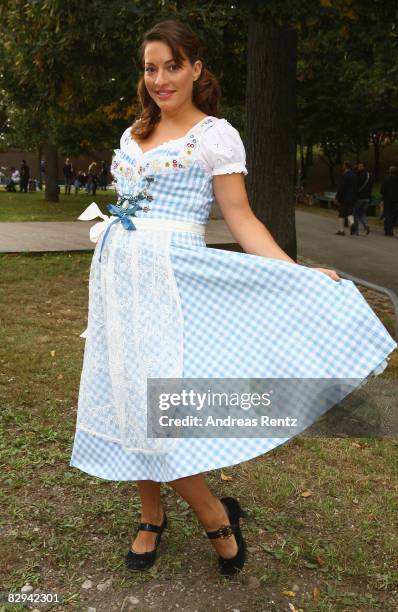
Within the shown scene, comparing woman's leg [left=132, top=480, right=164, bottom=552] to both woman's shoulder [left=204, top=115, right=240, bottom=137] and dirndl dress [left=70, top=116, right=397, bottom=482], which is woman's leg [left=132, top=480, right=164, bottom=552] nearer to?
dirndl dress [left=70, top=116, right=397, bottom=482]

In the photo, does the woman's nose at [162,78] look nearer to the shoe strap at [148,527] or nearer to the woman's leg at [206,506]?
the woman's leg at [206,506]

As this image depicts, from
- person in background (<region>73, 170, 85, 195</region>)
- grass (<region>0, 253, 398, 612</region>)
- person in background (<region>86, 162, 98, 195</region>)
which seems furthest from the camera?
person in background (<region>73, 170, 85, 195</region>)

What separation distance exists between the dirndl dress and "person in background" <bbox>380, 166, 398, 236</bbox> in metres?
17.6

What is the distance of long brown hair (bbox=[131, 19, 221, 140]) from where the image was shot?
284 cm

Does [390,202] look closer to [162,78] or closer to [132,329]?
[162,78]

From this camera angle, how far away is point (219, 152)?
279 cm

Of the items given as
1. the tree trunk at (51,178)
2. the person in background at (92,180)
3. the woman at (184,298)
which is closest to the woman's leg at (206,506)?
the woman at (184,298)

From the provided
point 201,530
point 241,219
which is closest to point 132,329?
point 241,219

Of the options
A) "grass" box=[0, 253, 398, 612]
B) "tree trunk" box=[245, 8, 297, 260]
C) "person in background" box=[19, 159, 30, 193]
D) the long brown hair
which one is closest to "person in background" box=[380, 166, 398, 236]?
"tree trunk" box=[245, 8, 297, 260]

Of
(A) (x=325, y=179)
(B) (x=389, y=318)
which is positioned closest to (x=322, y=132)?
(A) (x=325, y=179)

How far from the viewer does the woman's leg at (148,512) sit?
10.3 ft

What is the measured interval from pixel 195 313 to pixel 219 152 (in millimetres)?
582

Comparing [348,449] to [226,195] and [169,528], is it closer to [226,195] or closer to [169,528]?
[169,528]

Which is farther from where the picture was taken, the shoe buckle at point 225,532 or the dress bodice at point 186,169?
the shoe buckle at point 225,532
